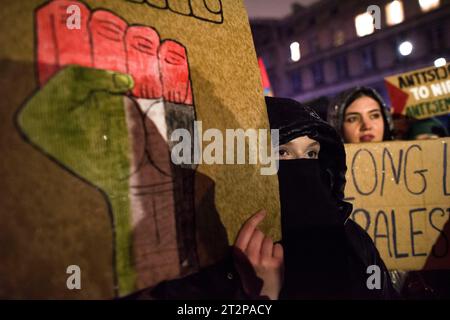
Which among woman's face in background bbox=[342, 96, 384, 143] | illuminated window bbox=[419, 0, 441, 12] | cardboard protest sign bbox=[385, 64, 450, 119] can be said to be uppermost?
illuminated window bbox=[419, 0, 441, 12]

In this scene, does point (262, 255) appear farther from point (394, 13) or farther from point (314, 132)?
point (394, 13)

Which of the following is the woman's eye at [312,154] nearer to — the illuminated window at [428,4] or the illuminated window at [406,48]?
the illuminated window at [406,48]

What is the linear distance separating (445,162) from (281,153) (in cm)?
99

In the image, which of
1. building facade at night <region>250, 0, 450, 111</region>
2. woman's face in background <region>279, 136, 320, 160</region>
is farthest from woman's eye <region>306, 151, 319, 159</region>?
building facade at night <region>250, 0, 450, 111</region>

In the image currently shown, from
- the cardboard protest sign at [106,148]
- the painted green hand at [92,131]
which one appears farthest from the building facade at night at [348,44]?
the painted green hand at [92,131]

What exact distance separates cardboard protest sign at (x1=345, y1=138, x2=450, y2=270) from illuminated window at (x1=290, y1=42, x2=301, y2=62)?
26994 millimetres

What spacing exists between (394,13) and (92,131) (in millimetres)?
25617

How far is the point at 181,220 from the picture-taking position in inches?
27.4

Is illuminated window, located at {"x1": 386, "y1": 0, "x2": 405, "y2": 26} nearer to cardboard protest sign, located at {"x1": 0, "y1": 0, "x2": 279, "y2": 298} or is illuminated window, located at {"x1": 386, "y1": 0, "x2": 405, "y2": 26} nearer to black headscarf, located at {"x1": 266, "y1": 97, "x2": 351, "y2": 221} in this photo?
black headscarf, located at {"x1": 266, "y1": 97, "x2": 351, "y2": 221}

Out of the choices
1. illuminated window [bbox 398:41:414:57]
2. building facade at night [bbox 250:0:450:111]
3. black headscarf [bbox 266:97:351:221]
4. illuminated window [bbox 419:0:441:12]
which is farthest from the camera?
illuminated window [bbox 398:41:414:57]

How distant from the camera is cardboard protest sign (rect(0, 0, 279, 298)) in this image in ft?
1.69

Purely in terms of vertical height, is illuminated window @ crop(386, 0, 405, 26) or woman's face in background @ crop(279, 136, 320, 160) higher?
illuminated window @ crop(386, 0, 405, 26)

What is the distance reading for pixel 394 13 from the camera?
20969mm
